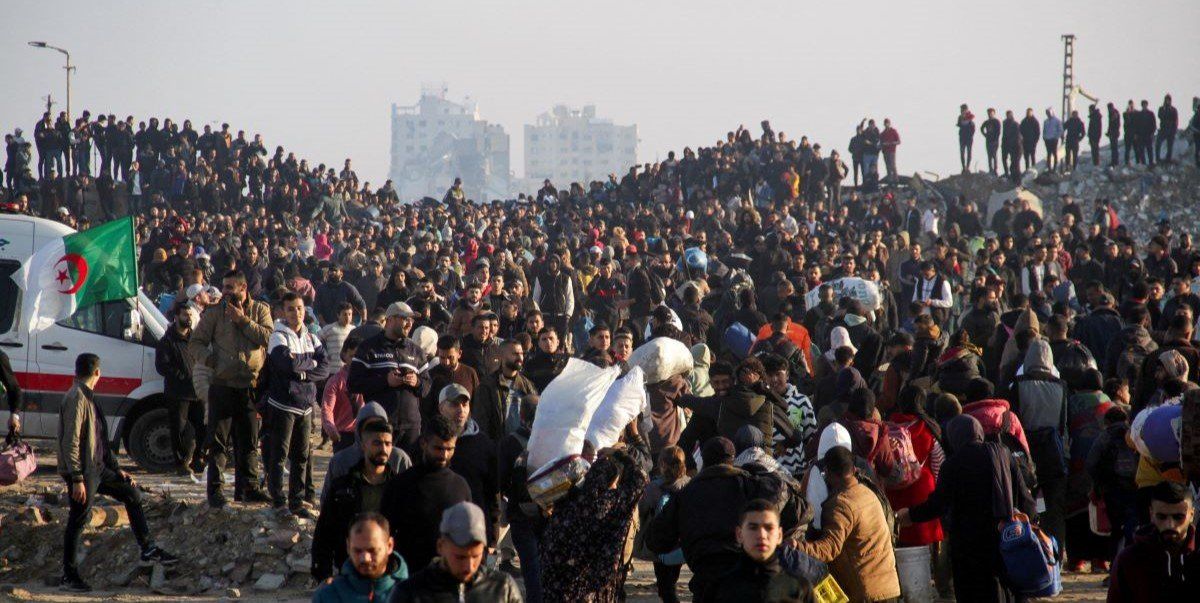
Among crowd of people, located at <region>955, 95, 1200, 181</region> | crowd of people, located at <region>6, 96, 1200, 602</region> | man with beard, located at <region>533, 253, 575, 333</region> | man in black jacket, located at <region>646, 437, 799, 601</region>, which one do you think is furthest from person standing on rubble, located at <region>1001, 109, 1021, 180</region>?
man in black jacket, located at <region>646, 437, 799, 601</region>

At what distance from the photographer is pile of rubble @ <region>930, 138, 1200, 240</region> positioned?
34.4 m

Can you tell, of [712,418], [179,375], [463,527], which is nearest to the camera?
[463,527]

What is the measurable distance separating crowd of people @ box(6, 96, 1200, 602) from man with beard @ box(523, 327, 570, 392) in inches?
0.8

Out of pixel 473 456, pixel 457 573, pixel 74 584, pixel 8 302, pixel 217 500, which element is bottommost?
pixel 74 584

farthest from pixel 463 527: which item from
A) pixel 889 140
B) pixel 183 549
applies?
pixel 889 140

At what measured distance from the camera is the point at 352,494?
23.9 ft

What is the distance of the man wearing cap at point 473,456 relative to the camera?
823cm

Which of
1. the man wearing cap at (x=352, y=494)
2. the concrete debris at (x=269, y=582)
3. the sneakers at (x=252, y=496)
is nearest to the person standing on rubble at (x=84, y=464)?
the concrete debris at (x=269, y=582)

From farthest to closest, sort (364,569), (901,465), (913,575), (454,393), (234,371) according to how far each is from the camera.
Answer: (234,371) < (901,465) < (913,575) < (454,393) < (364,569)

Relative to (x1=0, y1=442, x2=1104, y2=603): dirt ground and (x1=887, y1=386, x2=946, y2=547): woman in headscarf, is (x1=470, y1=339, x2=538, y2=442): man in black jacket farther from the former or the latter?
(x1=887, y1=386, x2=946, y2=547): woman in headscarf

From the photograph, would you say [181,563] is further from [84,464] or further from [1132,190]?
[1132,190]

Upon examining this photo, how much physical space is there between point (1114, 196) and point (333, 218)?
18.6 metres

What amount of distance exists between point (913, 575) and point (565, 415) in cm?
246

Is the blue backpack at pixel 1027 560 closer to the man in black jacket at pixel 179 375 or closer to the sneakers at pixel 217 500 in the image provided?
the sneakers at pixel 217 500
